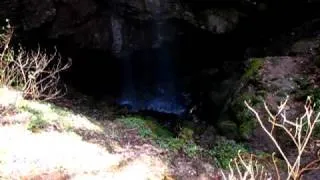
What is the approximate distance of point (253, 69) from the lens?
15461 mm

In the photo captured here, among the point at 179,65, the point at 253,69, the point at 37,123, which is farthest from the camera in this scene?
the point at 179,65

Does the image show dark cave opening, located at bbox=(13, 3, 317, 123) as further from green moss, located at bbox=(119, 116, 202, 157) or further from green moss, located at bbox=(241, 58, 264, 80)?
green moss, located at bbox=(119, 116, 202, 157)

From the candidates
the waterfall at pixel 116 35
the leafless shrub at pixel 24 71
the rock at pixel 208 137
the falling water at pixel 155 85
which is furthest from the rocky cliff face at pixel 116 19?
the rock at pixel 208 137

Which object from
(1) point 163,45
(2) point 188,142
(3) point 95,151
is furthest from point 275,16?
(3) point 95,151

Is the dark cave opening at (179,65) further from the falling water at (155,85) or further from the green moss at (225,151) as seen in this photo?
the green moss at (225,151)

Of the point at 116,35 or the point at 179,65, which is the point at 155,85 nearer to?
the point at 179,65

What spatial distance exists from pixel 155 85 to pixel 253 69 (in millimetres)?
6677

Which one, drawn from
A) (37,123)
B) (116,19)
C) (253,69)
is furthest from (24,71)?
(253,69)

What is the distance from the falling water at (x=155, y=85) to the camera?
19312mm

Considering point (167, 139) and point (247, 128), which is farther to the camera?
point (247, 128)

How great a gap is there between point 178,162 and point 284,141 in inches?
153

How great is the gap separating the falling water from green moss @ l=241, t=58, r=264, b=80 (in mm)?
4262

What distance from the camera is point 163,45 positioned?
20344 mm

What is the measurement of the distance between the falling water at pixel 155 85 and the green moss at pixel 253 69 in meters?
4.26
